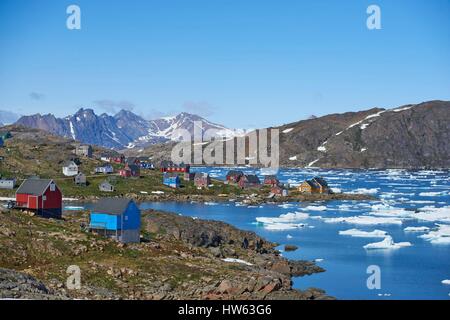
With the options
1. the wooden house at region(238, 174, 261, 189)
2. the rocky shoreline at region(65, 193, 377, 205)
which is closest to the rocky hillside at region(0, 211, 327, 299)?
the rocky shoreline at region(65, 193, 377, 205)

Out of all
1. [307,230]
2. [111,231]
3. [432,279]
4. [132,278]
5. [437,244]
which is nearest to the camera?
[132,278]

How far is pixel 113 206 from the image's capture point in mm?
34312

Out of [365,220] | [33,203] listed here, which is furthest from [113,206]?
[365,220]

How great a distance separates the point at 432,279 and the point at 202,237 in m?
15.6

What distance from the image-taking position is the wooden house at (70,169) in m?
88.5

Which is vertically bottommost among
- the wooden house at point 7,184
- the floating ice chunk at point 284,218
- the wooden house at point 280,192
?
the floating ice chunk at point 284,218

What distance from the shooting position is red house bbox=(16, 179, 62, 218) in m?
39.3

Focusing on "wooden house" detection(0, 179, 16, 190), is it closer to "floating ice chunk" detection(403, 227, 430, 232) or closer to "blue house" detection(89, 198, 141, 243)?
"blue house" detection(89, 198, 141, 243)

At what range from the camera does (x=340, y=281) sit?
35.2 meters

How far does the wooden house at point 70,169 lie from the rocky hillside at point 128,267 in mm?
50522

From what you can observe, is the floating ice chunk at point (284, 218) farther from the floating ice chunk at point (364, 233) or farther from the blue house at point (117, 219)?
the blue house at point (117, 219)

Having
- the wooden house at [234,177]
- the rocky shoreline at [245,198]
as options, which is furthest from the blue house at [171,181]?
the wooden house at [234,177]
